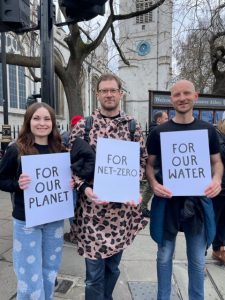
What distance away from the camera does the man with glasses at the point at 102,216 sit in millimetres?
2541

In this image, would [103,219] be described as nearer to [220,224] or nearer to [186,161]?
[186,161]

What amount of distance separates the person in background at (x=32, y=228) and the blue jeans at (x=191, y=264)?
937mm

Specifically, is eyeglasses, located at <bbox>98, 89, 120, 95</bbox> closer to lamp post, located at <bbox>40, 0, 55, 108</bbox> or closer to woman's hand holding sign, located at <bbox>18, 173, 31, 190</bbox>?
woman's hand holding sign, located at <bbox>18, 173, 31, 190</bbox>

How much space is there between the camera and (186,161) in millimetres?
2713

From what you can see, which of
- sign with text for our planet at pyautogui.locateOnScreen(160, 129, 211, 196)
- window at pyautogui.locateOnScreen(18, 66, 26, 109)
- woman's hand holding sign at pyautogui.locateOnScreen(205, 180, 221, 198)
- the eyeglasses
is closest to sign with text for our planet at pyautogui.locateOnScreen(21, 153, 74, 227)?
the eyeglasses

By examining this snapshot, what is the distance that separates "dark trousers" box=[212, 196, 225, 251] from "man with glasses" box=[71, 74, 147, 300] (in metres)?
1.76

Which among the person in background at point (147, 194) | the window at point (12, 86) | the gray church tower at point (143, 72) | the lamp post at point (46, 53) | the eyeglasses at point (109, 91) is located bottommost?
the person in background at point (147, 194)

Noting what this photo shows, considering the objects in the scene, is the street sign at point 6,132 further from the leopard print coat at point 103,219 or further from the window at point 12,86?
the window at point 12,86

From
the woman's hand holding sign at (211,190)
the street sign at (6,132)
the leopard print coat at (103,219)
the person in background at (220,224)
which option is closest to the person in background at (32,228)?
the leopard print coat at (103,219)

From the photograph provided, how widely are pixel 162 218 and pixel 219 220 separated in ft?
5.71

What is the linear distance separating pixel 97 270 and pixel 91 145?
1004 millimetres

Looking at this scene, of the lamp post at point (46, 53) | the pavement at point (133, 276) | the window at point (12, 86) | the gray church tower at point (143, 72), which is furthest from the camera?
the gray church tower at point (143, 72)

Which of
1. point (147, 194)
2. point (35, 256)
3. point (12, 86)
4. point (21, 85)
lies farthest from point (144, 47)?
point (35, 256)

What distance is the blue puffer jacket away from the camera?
2.76 m
